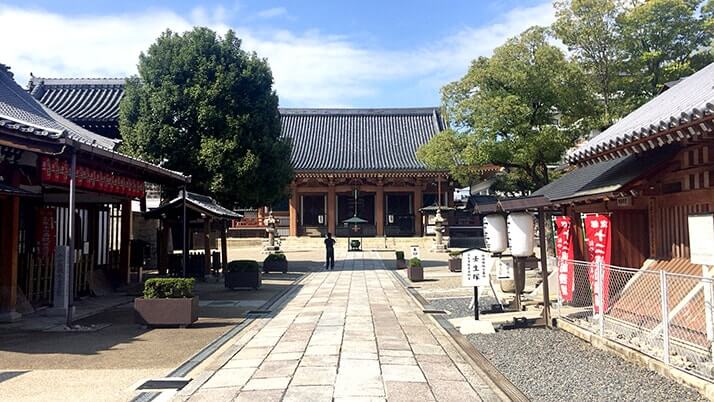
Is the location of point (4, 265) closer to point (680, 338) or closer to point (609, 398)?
point (609, 398)

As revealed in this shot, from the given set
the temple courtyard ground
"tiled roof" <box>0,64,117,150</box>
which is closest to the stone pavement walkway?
the temple courtyard ground

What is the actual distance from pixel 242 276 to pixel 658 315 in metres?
10.2

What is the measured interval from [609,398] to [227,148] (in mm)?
15065

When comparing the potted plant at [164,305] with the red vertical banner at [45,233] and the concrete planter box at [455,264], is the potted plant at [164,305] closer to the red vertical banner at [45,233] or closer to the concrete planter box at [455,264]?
the red vertical banner at [45,233]

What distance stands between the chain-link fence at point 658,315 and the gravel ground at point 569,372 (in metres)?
0.29

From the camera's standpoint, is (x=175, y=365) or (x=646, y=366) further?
(x=175, y=365)

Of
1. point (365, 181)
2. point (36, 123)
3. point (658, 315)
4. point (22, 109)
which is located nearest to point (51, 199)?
point (36, 123)

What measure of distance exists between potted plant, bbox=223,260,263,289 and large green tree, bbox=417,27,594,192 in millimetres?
7185

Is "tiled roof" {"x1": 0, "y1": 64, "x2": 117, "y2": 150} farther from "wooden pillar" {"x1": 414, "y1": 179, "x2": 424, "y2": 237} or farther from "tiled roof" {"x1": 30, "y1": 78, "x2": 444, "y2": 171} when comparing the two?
"wooden pillar" {"x1": 414, "y1": 179, "x2": 424, "y2": 237}

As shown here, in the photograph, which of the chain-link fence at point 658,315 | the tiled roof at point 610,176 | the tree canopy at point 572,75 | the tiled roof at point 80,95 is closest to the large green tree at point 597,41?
the tree canopy at point 572,75

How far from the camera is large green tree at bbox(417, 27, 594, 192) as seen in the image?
15.2m

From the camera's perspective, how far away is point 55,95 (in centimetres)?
2448

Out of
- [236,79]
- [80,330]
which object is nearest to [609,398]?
[80,330]

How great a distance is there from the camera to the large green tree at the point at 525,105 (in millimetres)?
15195
